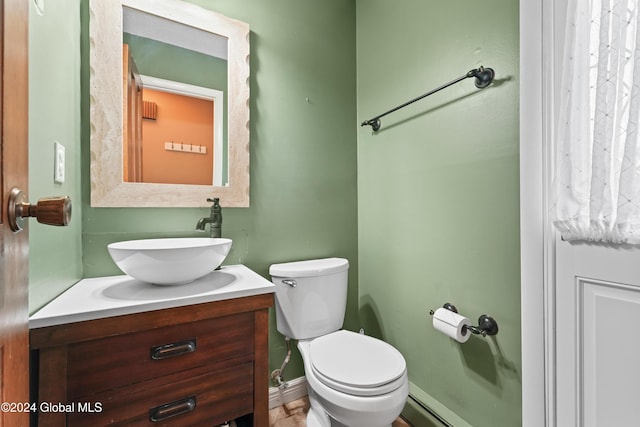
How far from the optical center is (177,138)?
1.39 meters

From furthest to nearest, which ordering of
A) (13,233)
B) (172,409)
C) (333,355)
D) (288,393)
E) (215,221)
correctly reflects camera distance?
1. (288,393)
2. (215,221)
3. (333,355)
4. (172,409)
5. (13,233)

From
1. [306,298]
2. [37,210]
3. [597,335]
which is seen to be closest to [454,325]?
[597,335]

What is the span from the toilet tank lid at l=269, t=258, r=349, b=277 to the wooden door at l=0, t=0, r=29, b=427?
971 millimetres

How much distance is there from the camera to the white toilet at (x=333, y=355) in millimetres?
1025

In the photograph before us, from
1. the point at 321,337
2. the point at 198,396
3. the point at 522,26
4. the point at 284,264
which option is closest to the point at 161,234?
the point at 284,264

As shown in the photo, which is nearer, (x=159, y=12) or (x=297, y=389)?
(x=159, y=12)

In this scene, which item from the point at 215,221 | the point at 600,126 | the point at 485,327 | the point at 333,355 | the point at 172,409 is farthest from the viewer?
the point at 215,221

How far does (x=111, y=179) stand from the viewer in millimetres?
1232

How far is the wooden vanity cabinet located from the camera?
77 cm

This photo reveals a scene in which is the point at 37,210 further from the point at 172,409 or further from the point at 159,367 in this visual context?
the point at 172,409

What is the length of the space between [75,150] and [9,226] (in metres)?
0.88

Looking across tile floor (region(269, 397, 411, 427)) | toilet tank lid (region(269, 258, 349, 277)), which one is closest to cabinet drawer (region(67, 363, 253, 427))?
toilet tank lid (region(269, 258, 349, 277))

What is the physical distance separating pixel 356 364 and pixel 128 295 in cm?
90

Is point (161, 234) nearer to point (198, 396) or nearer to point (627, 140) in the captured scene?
point (198, 396)
